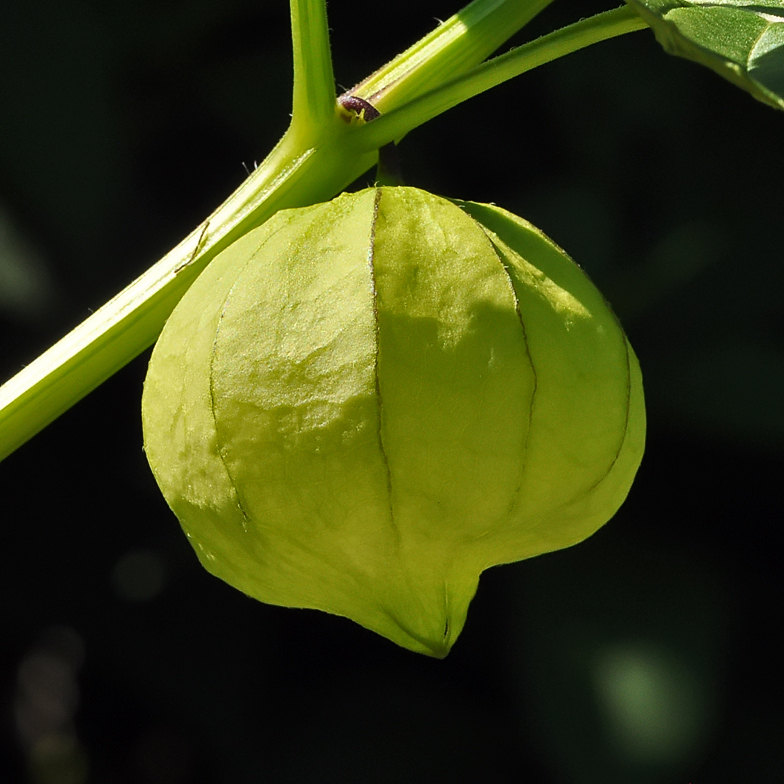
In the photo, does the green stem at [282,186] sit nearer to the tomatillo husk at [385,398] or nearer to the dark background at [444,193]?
the tomatillo husk at [385,398]

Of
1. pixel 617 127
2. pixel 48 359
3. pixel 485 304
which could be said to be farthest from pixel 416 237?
pixel 617 127

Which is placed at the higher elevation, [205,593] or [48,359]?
[48,359]

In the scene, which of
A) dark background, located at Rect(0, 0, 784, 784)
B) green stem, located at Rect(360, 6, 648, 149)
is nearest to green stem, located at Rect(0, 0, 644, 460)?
green stem, located at Rect(360, 6, 648, 149)

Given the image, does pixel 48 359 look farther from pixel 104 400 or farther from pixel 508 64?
pixel 104 400

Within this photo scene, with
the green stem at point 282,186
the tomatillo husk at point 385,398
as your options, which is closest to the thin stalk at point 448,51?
the green stem at point 282,186

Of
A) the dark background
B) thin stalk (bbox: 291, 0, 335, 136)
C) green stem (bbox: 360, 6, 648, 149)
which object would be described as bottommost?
the dark background

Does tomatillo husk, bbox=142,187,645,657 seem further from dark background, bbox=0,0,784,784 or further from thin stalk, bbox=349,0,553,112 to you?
dark background, bbox=0,0,784,784
